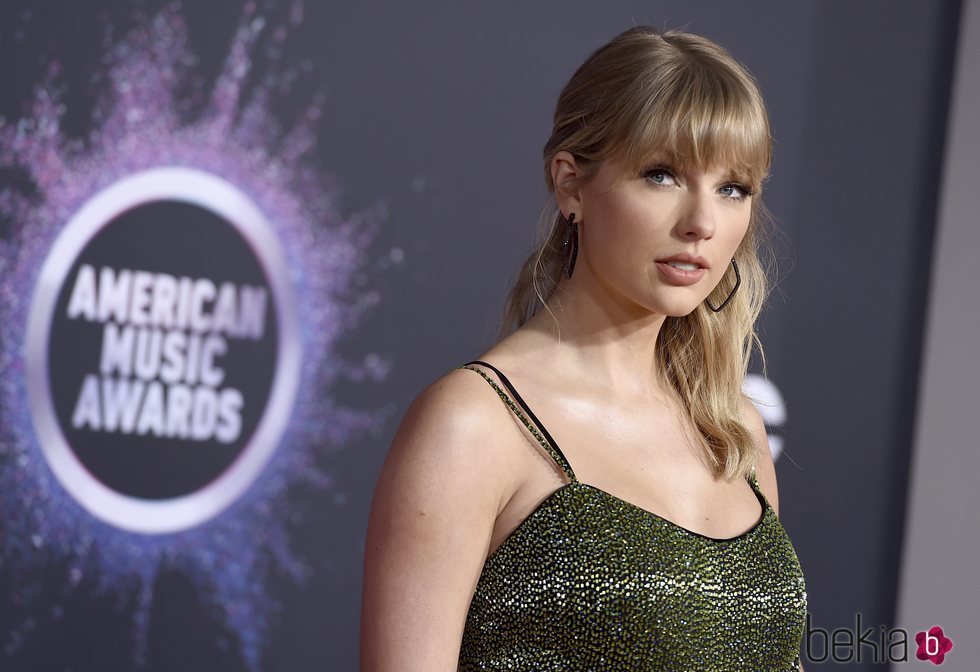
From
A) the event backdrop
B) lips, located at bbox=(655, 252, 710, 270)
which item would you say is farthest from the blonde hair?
the event backdrop

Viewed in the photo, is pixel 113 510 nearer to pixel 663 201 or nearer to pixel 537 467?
pixel 537 467

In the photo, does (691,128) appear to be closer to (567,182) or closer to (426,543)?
(567,182)

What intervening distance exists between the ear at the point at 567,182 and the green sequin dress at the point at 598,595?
0.27 meters

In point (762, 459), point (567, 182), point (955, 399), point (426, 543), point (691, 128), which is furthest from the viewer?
point (955, 399)

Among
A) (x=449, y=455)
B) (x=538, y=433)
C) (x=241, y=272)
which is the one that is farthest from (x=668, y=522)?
(x=241, y=272)

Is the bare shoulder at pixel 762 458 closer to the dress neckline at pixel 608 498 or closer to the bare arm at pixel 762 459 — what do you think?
the bare arm at pixel 762 459

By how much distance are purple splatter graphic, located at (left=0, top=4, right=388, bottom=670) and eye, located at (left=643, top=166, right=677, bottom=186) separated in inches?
58.2

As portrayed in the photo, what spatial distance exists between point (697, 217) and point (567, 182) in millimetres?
204

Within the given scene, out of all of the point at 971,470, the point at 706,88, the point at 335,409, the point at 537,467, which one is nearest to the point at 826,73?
the point at 971,470

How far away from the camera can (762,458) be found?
5.90 feet

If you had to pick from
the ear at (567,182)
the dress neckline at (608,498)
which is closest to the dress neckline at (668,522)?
the dress neckline at (608,498)

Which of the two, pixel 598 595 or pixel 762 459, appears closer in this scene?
pixel 598 595

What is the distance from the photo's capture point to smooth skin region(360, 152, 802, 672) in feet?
4.34

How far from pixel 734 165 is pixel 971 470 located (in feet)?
6.53
